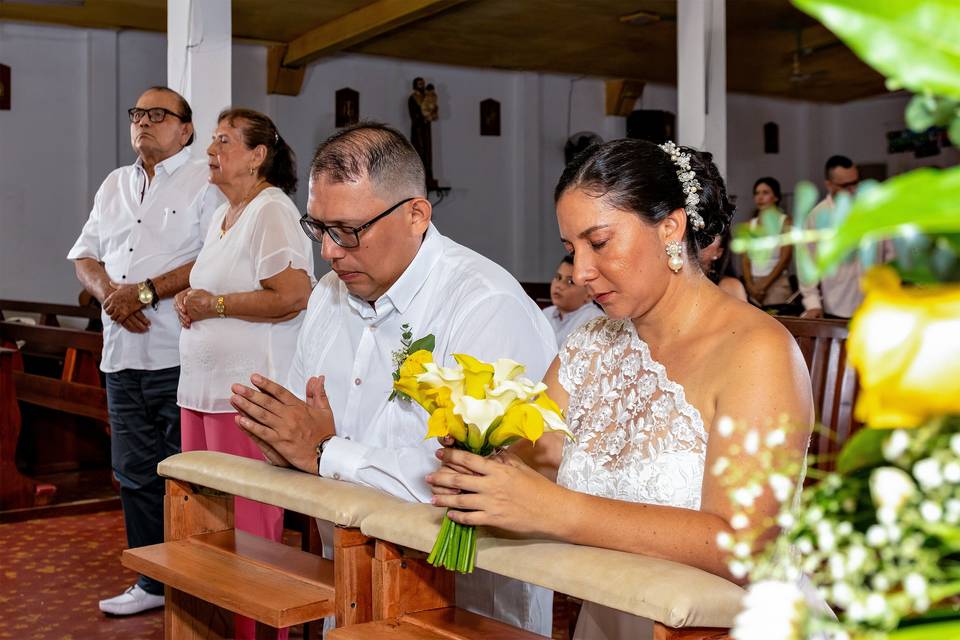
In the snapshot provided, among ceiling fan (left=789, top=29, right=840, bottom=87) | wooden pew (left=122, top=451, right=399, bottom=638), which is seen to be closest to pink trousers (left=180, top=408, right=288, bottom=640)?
wooden pew (left=122, top=451, right=399, bottom=638)

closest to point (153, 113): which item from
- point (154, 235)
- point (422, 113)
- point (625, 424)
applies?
point (154, 235)

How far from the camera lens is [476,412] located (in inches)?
69.5

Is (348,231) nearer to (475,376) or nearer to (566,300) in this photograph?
(475,376)

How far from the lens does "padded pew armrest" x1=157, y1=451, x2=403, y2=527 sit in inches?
79.9

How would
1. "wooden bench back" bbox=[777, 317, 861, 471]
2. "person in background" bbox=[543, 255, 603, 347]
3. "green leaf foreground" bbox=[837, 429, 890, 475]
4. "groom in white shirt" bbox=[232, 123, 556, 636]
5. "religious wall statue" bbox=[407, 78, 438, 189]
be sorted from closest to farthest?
"green leaf foreground" bbox=[837, 429, 890, 475]
"groom in white shirt" bbox=[232, 123, 556, 636]
"wooden bench back" bbox=[777, 317, 861, 471]
"person in background" bbox=[543, 255, 603, 347]
"religious wall statue" bbox=[407, 78, 438, 189]

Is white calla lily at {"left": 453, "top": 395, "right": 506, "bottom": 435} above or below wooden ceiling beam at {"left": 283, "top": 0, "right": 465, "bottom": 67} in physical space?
below

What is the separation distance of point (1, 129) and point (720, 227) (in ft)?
32.1

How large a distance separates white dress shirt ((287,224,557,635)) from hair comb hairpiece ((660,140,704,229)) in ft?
2.07

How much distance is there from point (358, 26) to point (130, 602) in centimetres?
709

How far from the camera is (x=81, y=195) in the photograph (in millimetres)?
10867

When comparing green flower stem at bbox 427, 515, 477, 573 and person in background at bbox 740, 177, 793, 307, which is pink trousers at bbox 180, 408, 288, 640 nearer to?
green flower stem at bbox 427, 515, 477, 573

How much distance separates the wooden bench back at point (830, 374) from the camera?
10.9ft

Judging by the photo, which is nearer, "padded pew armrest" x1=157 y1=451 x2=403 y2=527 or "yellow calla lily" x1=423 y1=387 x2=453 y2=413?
"yellow calla lily" x1=423 y1=387 x2=453 y2=413

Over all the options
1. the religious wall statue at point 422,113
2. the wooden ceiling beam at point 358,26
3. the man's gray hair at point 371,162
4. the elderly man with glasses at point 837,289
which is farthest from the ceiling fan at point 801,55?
the man's gray hair at point 371,162
